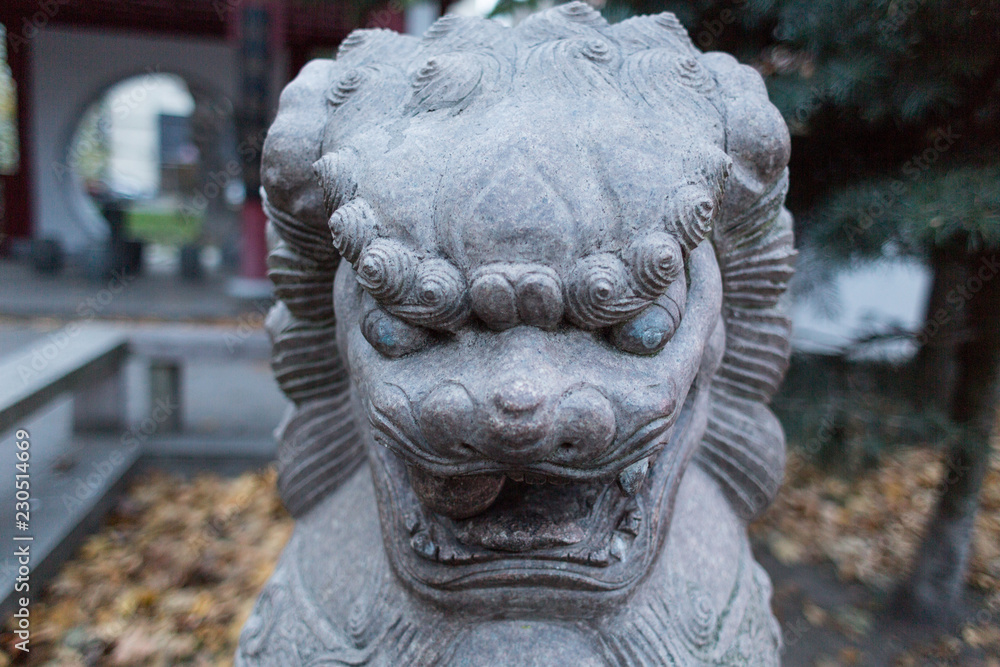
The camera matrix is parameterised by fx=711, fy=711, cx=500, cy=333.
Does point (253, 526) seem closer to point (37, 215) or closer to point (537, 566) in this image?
point (537, 566)

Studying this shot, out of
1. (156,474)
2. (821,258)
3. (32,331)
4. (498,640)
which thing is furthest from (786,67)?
(32,331)

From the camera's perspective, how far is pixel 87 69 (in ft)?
29.2

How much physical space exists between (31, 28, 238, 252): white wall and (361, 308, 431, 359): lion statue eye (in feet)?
29.0

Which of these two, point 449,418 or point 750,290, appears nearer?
point 449,418

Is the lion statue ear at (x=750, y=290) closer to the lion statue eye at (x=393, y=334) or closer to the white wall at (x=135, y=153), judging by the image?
the lion statue eye at (x=393, y=334)

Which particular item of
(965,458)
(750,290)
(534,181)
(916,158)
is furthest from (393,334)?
(965,458)

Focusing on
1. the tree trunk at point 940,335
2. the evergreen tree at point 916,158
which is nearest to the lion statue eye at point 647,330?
the evergreen tree at point 916,158

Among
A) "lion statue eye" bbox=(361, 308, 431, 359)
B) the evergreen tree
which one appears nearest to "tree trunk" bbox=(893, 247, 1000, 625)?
the evergreen tree

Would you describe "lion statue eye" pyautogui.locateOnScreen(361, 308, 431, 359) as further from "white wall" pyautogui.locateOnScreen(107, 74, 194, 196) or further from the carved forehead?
"white wall" pyautogui.locateOnScreen(107, 74, 194, 196)

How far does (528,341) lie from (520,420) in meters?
0.11

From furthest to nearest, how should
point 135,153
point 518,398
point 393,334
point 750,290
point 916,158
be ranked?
point 135,153 → point 916,158 → point 750,290 → point 393,334 → point 518,398

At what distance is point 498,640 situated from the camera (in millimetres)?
1051

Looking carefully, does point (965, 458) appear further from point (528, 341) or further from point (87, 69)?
point (87, 69)

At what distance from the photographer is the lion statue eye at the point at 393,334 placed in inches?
36.7
